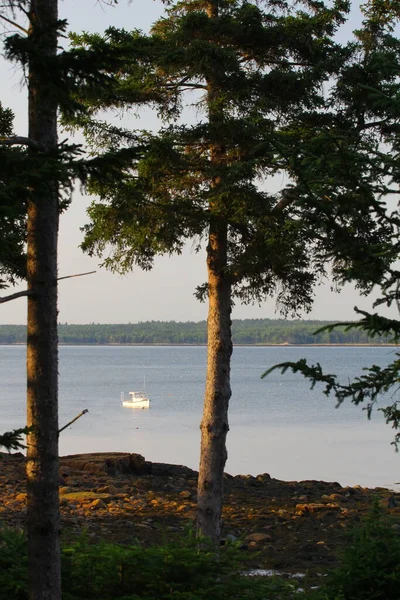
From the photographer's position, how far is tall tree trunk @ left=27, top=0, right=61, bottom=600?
18.3ft

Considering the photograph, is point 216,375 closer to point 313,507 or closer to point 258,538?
point 258,538

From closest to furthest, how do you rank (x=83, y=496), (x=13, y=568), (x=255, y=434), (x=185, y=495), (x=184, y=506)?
(x=13, y=568)
(x=83, y=496)
(x=184, y=506)
(x=185, y=495)
(x=255, y=434)

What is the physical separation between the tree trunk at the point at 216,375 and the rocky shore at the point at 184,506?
2.71ft

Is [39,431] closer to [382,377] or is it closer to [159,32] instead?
[382,377]

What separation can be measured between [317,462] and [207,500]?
16.7 meters

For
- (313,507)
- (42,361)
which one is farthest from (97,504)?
(42,361)

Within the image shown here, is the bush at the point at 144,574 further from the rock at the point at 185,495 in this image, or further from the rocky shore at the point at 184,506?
the rock at the point at 185,495

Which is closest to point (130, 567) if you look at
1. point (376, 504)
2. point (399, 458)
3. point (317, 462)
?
point (376, 504)

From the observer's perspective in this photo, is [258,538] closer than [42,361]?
No

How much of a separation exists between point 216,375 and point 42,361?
671cm

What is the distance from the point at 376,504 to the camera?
7590 mm

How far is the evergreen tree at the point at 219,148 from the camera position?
11469 millimetres

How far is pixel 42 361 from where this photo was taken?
5.70 metres

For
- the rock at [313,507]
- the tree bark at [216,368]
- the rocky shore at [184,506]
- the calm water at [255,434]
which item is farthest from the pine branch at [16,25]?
the calm water at [255,434]
